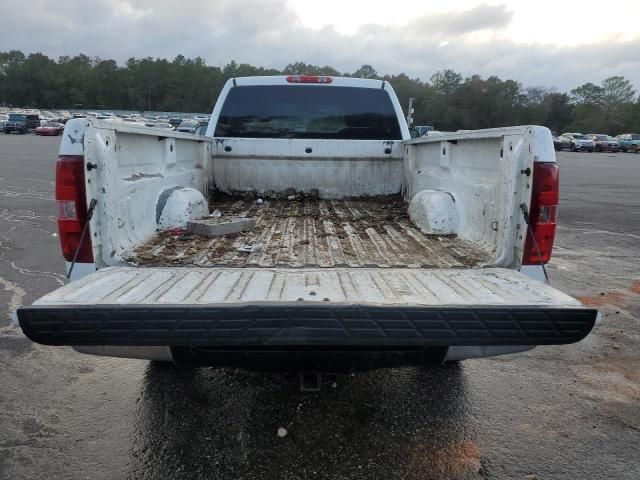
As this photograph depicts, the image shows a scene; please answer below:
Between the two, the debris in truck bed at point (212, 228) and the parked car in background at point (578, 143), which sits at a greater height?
the parked car in background at point (578, 143)

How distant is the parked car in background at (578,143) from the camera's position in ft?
166

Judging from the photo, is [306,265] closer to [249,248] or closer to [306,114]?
[249,248]

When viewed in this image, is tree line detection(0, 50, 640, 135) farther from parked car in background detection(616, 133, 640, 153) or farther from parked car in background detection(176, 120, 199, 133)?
parked car in background detection(176, 120, 199, 133)

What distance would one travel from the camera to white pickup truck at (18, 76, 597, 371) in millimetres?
2033

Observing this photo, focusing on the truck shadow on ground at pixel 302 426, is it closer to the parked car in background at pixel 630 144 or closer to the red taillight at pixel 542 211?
the red taillight at pixel 542 211

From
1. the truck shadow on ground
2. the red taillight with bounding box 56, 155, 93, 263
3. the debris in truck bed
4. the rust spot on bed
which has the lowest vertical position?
the truck shadow on ground

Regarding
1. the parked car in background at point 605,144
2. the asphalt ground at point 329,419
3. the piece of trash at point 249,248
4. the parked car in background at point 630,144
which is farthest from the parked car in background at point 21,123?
the parked car in background at point 630,144

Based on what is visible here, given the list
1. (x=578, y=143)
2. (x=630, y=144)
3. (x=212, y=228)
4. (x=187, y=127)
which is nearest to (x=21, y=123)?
(x=187, y=127)

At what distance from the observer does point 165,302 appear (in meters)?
2.12

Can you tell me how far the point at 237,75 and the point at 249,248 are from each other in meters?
114

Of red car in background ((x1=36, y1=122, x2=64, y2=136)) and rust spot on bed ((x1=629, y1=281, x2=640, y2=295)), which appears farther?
red car in background ((x1=36, y1=122, x2=64, y2=136))

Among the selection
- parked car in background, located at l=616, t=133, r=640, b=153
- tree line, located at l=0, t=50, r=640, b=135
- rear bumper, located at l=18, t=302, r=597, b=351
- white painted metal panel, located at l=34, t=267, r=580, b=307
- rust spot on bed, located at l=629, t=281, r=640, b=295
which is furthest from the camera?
tree line, located at l=0, t=50, r=640, b=135

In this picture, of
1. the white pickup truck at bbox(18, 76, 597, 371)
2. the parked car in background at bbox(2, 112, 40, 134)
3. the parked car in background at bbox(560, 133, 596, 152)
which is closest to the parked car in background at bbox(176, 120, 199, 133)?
the white pickup truck at bbox(18, 76, 597, 371)

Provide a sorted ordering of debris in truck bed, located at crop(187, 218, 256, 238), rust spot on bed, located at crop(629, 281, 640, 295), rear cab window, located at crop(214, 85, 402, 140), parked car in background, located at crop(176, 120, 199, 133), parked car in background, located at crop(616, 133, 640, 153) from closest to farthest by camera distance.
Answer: debris in truck bed, located at crop(187, 218, 256, 238) → rear cab window, located at crop(214, 85, 402, 140) → rust spot on bed, located at crop(629, 281, 640, 295) → parked car in background, located at crop(176, 120, 199, 133) → parked car in background, located at crop(616, 133, 640, 153)
